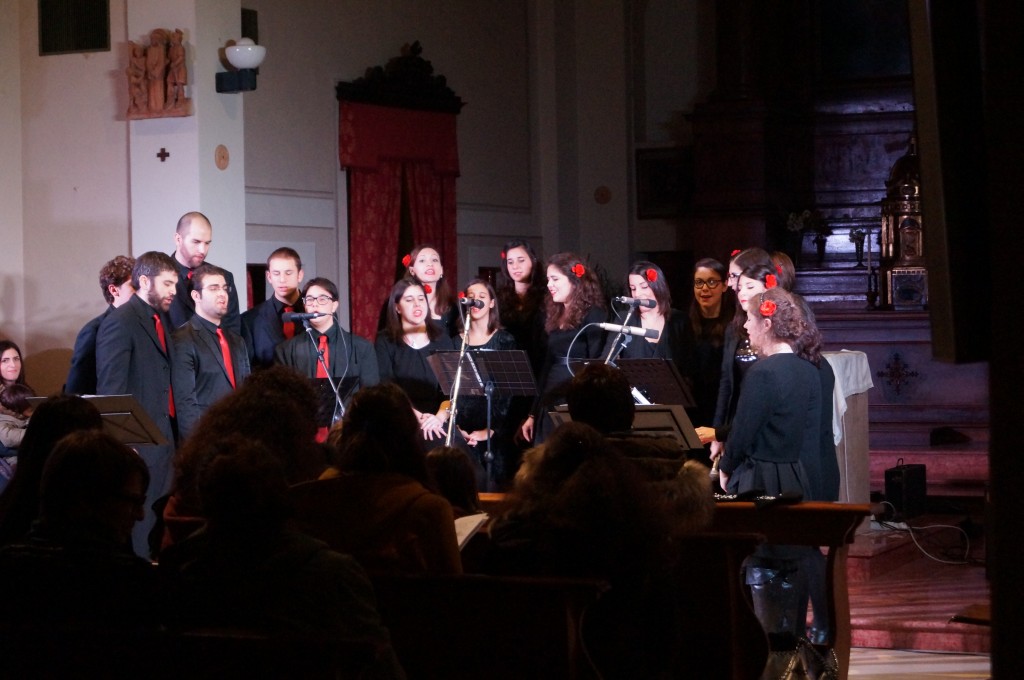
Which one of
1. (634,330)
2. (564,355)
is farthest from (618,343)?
(564,355)

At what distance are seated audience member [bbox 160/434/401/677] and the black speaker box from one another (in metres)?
5.41

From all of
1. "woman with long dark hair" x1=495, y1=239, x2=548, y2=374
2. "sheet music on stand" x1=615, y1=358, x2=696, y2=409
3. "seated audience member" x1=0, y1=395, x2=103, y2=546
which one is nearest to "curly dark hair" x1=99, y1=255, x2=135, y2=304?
"woman with long dark hair" x1=495, y1=239, x2=548, y2=374

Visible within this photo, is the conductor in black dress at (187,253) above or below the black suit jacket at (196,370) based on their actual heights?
above

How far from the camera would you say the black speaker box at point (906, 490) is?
7258 millimetres

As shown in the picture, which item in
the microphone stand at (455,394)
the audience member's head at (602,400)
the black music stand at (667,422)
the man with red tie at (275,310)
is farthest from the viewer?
the man with red tie at (275,310)

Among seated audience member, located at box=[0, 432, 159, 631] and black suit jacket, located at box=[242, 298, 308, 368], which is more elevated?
black suit jacket, located at box=[242, 298, 308, 368]

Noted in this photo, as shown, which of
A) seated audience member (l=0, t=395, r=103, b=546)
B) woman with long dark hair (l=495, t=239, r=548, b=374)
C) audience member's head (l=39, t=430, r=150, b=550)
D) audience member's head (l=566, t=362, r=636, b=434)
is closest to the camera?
audience member's head (l=39, t=430, r=150, b=550)

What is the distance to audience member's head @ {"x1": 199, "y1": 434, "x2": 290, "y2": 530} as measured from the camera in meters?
2.37

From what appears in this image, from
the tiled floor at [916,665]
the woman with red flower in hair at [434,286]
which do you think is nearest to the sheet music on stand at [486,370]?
the woman with red flower in hair at [434,286]

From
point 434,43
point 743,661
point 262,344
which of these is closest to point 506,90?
point 434,43

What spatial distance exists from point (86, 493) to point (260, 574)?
1.35 feet

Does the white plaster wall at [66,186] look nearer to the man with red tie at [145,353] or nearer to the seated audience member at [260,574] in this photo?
the man with red tie at [145,353]

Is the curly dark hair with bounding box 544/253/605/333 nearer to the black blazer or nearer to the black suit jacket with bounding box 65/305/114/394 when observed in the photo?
the black blazer

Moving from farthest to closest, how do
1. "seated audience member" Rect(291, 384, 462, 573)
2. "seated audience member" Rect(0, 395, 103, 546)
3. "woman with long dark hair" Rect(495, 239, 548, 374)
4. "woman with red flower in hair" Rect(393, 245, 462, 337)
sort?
"woman with long dark hair" Rect(495, 239, 548, 374)
"woman with red flower in hair" Rect(393, 245, 462, 337)
"seated audience member" Rect(0, 395, 103, 546)
"seated audience member" Rect(291, 384, 462, 573)
